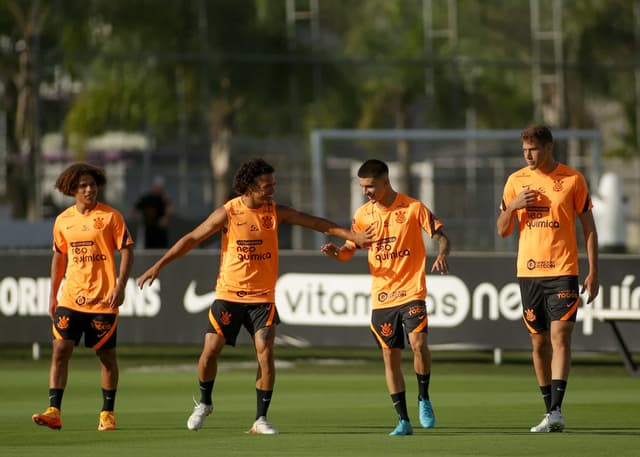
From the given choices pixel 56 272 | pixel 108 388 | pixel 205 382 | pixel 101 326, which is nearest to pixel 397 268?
pixel 205 382

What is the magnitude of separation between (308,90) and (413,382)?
888 inches

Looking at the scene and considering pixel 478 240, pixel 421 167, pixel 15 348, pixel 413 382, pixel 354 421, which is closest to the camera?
pixel 354 421

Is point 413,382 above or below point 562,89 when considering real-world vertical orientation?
below

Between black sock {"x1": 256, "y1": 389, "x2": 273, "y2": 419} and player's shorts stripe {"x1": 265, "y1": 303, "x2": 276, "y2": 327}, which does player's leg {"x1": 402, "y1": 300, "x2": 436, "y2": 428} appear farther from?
black sock {"x1": 256, "y1": 389, "x2": 273, "y2": 419}

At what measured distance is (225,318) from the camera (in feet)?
35.0

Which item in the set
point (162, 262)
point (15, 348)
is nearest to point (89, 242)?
point (162, 262)

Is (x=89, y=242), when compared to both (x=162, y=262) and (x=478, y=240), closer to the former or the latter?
(x=162, y=262)

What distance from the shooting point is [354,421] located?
11539 mm

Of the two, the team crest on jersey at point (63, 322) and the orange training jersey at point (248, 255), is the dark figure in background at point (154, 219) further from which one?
the orange training jersey at point (248, 255)

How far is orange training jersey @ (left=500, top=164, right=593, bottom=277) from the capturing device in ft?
34.6

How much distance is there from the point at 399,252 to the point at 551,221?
1.07 metres

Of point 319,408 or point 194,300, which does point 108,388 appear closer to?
point 319,408

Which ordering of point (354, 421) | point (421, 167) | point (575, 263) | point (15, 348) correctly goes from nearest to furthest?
point (575, 263), point (354, 421), point (15, 348), point (421, 167)

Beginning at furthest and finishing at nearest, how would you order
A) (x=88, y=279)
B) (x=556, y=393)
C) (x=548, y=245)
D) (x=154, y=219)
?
(x=154, y=219), (x=88, y=279), (x=548, y=245), (x=556, y=393)
